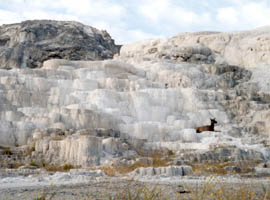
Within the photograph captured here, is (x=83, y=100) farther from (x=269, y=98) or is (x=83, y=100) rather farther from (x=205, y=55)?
(x=205, y=55)

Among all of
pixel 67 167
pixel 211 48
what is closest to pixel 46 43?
pixel 211 48

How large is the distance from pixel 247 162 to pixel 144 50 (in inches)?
885

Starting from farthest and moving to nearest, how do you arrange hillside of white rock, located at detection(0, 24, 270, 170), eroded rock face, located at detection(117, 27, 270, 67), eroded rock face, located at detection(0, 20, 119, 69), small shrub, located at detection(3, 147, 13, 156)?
eroded rock face, located at detection(0, 20, 119, 69), eroded rock face, located at detection(117, 27, 270, 67), hillside of white rock, located at detection(0, 24, 270, 170), small shrub, located at detection(3, 147, 13, 156)

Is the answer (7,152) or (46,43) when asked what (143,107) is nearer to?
(7,152)

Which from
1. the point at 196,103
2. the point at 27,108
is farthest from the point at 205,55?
the point at 27,108

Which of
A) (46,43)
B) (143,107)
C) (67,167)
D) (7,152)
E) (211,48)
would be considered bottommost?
(67,167)

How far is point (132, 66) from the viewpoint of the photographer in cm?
2858

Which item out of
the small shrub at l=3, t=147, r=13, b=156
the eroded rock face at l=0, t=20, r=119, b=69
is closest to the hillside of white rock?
the small shrub at l=3, t=147, r=13, b=156

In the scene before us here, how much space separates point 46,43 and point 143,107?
30.2 meters

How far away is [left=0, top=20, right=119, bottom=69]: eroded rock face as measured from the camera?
154 ft

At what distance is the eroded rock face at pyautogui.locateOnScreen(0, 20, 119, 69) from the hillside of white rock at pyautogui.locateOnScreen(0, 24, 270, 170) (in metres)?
16.6

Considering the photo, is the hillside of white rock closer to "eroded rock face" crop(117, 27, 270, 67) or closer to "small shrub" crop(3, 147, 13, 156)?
"eroded rock face" crop(117, 27, 270, 67)

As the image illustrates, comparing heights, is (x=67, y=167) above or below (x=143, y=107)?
below

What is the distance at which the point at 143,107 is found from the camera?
71.6 feet
